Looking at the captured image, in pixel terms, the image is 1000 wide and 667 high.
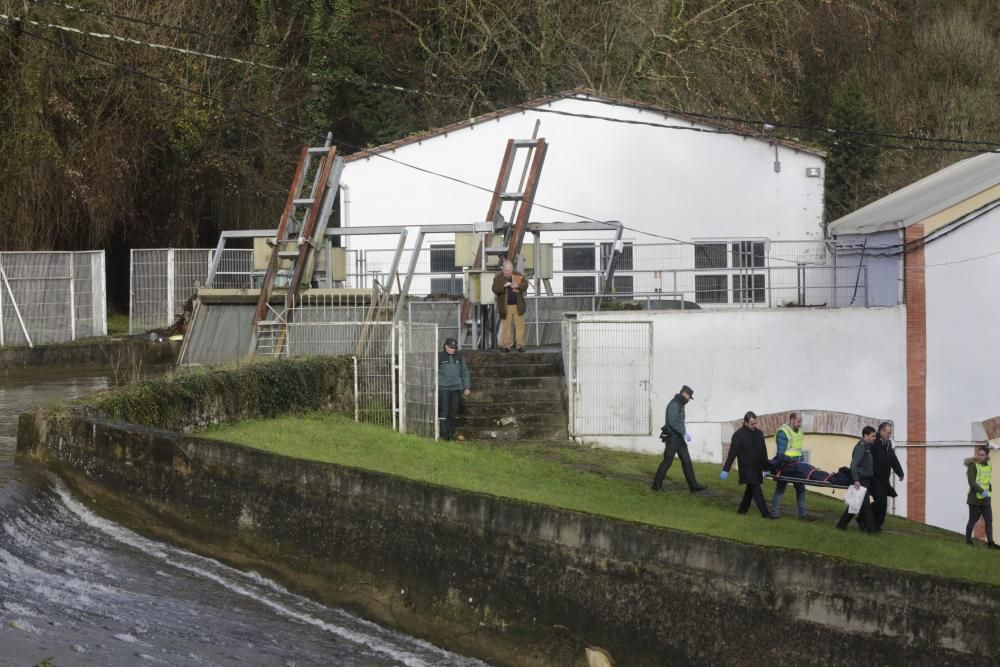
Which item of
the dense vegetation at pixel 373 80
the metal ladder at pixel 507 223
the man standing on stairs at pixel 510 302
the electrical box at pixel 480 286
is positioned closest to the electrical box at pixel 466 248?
the metal ladder at pixel 507 223

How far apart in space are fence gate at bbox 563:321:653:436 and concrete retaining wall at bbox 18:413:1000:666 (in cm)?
844

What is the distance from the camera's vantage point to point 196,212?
133ft

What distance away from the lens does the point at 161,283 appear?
34.6m

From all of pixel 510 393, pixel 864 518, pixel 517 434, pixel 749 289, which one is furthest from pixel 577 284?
pixel 864 518

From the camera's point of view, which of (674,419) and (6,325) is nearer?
(674,419)

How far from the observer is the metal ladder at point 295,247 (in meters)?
24.6

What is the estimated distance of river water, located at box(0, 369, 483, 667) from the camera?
466 inches

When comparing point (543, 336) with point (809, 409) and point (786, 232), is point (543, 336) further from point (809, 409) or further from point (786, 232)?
point (786, 232)

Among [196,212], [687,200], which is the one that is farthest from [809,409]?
[196,212]

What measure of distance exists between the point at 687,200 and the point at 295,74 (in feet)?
→ 55.8

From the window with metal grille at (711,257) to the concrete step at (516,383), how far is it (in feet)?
30.6

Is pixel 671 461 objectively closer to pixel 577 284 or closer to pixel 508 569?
pixel 508 569

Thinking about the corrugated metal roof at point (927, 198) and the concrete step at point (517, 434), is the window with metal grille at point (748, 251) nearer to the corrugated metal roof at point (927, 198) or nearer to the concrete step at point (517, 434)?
the corrugated metal roof at point (927, 198)

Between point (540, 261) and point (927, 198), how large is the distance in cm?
777
